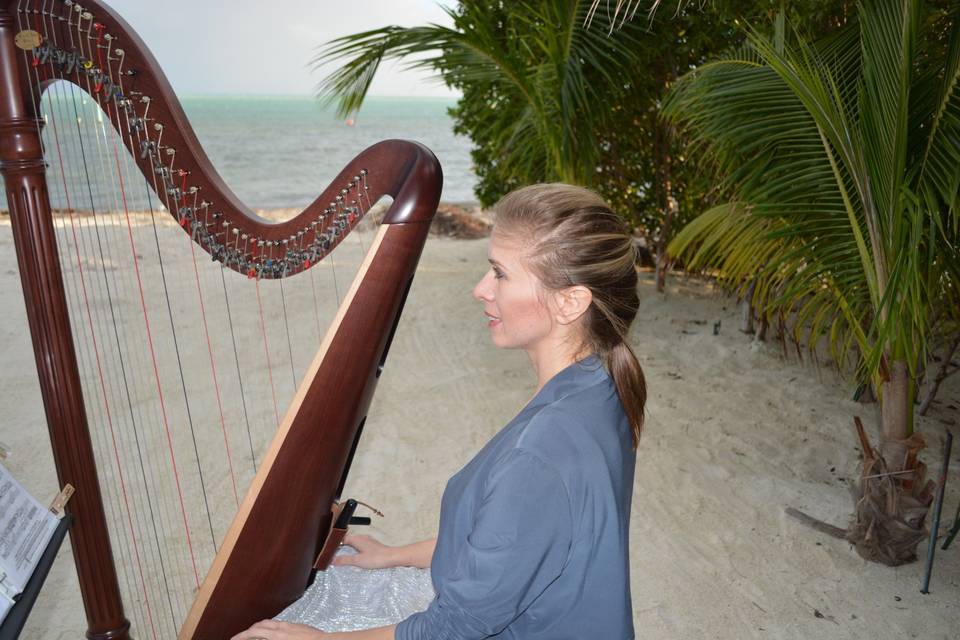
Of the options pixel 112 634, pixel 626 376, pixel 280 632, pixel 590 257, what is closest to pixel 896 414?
pixel 626 376

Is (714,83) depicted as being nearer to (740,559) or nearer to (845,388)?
(740,559)

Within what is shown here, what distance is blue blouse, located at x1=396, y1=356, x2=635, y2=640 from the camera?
1171mm

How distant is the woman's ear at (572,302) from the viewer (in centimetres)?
137

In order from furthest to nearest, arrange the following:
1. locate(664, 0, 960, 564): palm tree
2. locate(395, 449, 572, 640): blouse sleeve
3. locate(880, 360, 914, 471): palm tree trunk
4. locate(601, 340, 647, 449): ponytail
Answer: locate(880, 360, 914, 471): palm tree trunk → locate(664, 0, 960, 564): palm tree → locate(601, 340, 647, 449): ponytail → locate(395, 449, 572, 640): blouse sleeve

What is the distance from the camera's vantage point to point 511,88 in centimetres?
529

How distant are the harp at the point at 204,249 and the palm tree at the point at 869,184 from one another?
131 centimetres

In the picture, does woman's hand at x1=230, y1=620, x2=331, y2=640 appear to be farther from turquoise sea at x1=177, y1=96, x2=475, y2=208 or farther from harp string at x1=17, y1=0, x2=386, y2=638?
turquoise sea at x1=177, y1=96, x2=475, y2=208

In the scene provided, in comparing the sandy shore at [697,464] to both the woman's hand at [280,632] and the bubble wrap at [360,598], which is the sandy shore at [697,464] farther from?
the woman's hand at [280,632]

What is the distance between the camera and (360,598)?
67.1 inches

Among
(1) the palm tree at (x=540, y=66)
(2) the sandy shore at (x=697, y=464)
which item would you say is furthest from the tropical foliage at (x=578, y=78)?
(2) the sandy shore at (x=697, y=464)

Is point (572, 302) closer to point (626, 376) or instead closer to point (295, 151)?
point (626, 376)

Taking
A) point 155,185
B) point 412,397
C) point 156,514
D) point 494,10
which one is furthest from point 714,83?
point 494,10

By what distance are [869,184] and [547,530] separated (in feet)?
5.83

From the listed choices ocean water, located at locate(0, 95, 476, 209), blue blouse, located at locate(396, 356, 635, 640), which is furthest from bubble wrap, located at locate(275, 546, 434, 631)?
ocean water, located at locate(0, 95, 476, 209)
